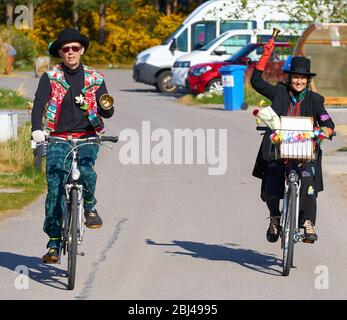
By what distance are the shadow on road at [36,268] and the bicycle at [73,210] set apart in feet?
0.82

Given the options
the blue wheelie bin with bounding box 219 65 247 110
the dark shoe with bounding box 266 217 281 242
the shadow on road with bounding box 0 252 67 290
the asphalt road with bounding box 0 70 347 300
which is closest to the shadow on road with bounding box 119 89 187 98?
the blue wheelie bin with bounding box 219 65 247 110

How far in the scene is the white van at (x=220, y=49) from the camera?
3391 centimetres

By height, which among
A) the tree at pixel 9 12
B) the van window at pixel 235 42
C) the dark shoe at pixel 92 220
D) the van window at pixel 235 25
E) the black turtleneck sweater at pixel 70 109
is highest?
the tree at pixel 9 12

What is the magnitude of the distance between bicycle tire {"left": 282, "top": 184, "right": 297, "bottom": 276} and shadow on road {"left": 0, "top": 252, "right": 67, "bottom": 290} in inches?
66.2

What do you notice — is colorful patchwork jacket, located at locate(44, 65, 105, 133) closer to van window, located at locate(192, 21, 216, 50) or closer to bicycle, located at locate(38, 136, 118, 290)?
bicycle, located at locate(38, 136, 118, 290)

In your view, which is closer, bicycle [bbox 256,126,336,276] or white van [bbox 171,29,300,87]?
bicycle [bbox 256,126,336,276]

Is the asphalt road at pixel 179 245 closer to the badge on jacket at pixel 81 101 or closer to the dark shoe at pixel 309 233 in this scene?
the dark shoe at pixel 309 233

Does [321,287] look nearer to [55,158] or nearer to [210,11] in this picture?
[55,158]

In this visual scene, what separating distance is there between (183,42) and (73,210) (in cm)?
2897

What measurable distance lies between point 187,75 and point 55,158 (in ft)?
77.7

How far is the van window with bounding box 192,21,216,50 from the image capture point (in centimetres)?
3756

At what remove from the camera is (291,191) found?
30.7ft

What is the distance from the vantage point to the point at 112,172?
1702cm

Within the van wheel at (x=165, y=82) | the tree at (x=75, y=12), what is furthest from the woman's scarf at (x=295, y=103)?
the tree at (x=75, y=12)
